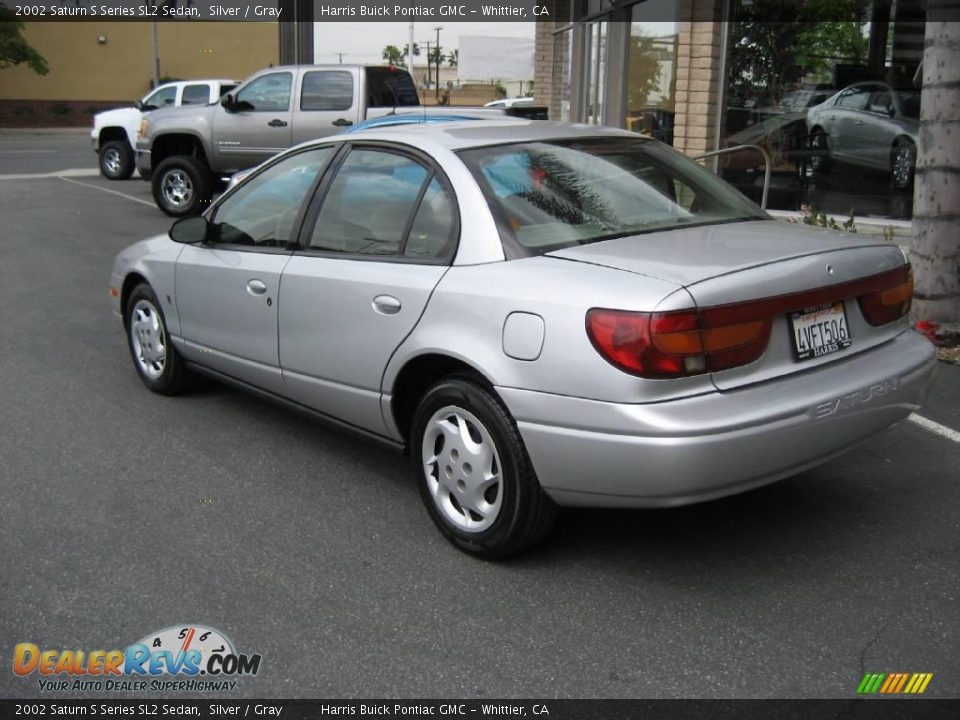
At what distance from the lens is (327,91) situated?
45.0ft

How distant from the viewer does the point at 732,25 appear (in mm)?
11625

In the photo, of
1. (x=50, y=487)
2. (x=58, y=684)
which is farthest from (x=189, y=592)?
(x=50, y=487)

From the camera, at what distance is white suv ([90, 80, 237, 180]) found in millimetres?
19016

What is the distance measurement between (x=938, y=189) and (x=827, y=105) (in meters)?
4.37

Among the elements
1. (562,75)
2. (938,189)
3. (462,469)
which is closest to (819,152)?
(938,189)

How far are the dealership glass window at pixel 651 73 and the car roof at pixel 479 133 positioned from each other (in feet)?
28.0

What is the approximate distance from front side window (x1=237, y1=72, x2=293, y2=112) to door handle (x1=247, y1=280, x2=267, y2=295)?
9672 mm

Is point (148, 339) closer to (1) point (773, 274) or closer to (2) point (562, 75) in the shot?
(1) point (773, 274)

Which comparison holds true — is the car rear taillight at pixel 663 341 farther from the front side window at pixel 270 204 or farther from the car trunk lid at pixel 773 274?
the front side window at pixel 270 204

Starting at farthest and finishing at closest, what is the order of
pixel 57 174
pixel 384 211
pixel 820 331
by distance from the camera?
pixel 57 174, pixel 384 211, pixel 820 331

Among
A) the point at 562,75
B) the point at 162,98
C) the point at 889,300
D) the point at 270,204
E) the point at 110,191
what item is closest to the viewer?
the point at 889,300
